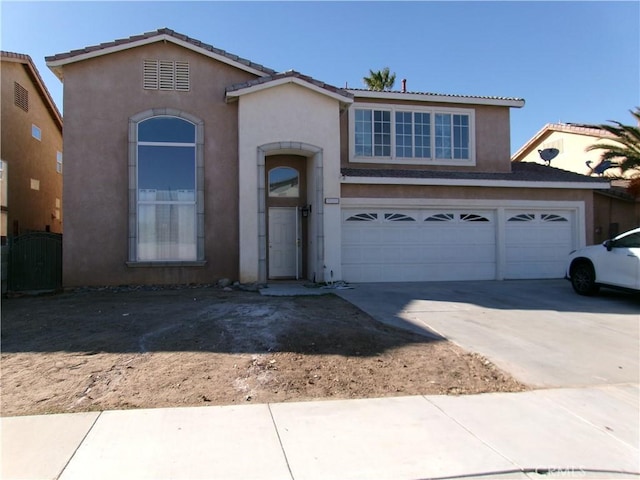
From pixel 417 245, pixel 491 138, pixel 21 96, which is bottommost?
pixel 417 245

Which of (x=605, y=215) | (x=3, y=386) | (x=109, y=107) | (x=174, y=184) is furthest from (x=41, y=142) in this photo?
(x=605, y=215)

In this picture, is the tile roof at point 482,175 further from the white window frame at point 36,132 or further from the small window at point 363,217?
the white window frame at point 36,132

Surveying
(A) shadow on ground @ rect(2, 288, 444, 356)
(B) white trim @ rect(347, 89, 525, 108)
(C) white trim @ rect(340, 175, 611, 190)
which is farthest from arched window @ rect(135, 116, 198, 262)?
(B) white trim @ rect(347, 89, 525, 108)

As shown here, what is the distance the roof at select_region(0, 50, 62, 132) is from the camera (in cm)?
1470

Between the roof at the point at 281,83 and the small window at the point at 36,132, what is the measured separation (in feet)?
27.7

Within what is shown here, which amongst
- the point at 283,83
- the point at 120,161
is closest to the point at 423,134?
the point at 283,83

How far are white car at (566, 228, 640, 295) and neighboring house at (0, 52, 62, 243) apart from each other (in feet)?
48.6

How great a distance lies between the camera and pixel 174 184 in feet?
41.1

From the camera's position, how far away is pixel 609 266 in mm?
10586

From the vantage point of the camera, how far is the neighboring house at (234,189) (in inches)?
481

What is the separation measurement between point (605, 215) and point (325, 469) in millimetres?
17326

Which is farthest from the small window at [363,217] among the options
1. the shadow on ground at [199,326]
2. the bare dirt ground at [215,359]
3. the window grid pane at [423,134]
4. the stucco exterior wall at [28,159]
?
the stucco exterior wall at [28,159]

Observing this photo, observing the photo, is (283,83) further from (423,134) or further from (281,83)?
(423,134)

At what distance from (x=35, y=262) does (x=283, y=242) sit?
6.59 m
